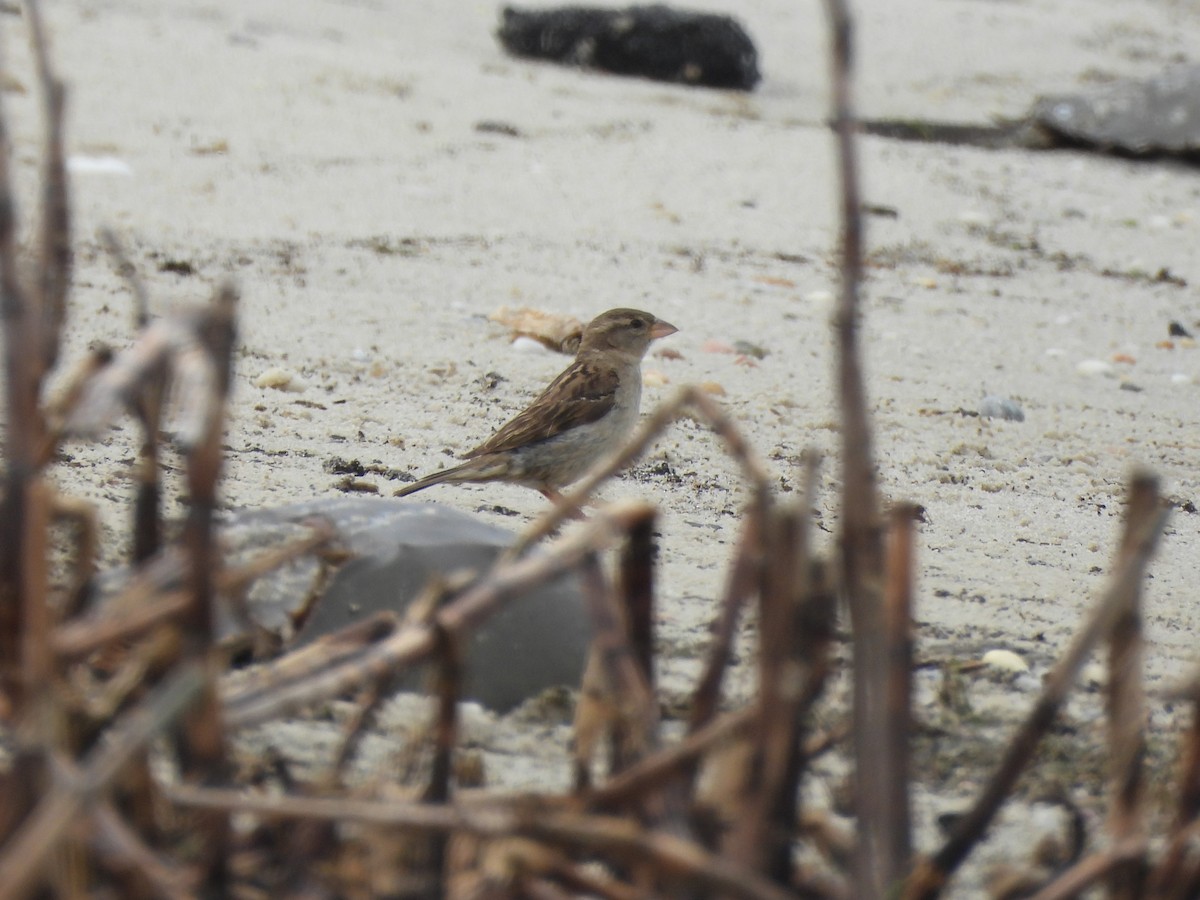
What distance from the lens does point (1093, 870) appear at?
6.21 ft

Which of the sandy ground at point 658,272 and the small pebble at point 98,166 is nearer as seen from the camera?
the sandy ground at point 658,272

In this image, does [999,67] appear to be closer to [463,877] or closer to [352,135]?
[352,135]

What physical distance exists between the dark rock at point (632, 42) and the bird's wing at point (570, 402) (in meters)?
6.60

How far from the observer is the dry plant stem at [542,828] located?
5.25 ft

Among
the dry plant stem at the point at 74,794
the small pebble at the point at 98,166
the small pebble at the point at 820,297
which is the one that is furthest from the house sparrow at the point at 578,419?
the dry plant stem at the point at 74,794

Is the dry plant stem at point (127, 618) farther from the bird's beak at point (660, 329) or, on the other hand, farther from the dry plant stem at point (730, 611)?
the bird's beak at point (660, 329)

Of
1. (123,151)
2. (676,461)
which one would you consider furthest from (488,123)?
(676,461)

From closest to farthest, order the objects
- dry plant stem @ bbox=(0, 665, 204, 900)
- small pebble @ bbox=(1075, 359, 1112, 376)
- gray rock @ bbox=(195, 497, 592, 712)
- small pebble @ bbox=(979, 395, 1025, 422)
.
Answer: dry plant stem @ bbox=(0, 665, 204, 900), gray rock @ bbox=(195, 497, 592, 712), small pebble @ bbox=(979, 395, 1025, 422), small pebble @ bbox=(1075, 359, 1112, 376)

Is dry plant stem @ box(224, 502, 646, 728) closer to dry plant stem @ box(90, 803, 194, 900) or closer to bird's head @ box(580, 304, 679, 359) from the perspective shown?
dry plant stem @ box(90, 803, 194, 900)

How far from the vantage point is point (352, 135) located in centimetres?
909

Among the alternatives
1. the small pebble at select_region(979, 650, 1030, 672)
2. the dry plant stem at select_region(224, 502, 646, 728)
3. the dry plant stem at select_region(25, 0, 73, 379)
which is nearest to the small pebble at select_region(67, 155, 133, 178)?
the small pebble at select_region(979, 650, 1030, 672)

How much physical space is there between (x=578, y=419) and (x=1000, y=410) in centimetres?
160

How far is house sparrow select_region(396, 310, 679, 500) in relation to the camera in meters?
5.16

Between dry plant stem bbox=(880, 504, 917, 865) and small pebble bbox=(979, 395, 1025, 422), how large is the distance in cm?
421
